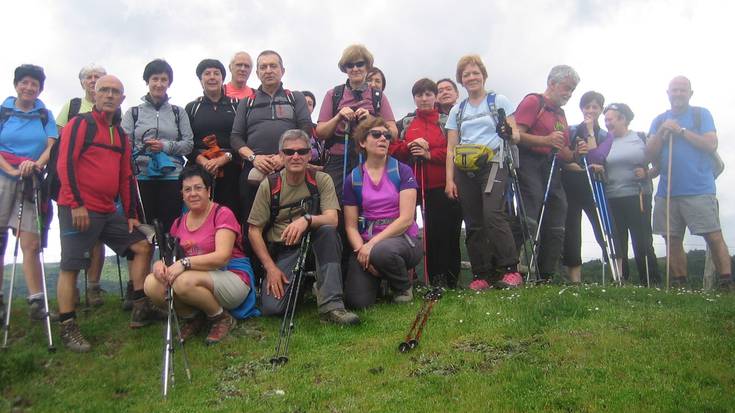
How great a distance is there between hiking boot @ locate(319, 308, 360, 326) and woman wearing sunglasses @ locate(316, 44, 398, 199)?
225cm

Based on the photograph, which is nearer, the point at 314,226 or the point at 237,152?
the point at 314,226

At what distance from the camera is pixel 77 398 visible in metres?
6.66

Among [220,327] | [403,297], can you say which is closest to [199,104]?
[220,327]

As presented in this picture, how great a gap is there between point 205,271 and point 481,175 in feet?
14.8

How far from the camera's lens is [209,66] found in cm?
999

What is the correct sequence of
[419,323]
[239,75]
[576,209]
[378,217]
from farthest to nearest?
[576,209] < [239,75] < [378,217] < [419,323]

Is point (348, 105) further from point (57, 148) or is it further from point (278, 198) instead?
point (57, 148)

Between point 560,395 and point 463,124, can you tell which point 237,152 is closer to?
point 463,124

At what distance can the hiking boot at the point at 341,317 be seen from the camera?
315 inches

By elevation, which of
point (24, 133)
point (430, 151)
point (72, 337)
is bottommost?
point (72, 337)

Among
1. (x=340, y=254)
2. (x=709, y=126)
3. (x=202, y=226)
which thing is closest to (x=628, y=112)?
(x=709, y=126)

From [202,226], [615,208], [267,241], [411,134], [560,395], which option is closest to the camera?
[560,395]

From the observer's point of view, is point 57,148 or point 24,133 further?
point 24,133

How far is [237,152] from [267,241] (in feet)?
6.02
